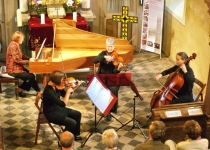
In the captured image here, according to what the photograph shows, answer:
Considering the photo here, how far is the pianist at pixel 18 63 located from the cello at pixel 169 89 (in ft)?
8.05

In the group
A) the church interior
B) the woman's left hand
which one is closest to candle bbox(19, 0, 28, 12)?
the church interior

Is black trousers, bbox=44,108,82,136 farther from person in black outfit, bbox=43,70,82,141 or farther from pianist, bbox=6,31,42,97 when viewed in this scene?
pianist, bbox=6,31,42,97

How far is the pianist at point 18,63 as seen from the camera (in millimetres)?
7805

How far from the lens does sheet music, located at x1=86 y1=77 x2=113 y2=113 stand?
20.0 feet

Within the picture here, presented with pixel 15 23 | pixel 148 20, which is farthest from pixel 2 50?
pixel 148 20

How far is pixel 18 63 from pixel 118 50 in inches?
70.1

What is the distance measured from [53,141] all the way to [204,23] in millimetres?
3755

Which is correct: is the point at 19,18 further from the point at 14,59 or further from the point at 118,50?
the point at 118,50

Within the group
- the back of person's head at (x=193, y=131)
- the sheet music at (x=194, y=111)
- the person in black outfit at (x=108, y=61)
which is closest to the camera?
the back of person's head at (x=193, y=131)

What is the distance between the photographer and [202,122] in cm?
625

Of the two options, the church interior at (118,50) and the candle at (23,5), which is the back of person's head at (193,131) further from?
the candle at (23,5)

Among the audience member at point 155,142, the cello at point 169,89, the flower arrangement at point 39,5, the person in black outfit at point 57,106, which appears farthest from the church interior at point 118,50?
the audience member at point 155,142

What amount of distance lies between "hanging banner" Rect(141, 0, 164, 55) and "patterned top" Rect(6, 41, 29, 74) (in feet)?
11.7

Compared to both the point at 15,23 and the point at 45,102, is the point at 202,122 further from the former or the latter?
the point at 15,23
